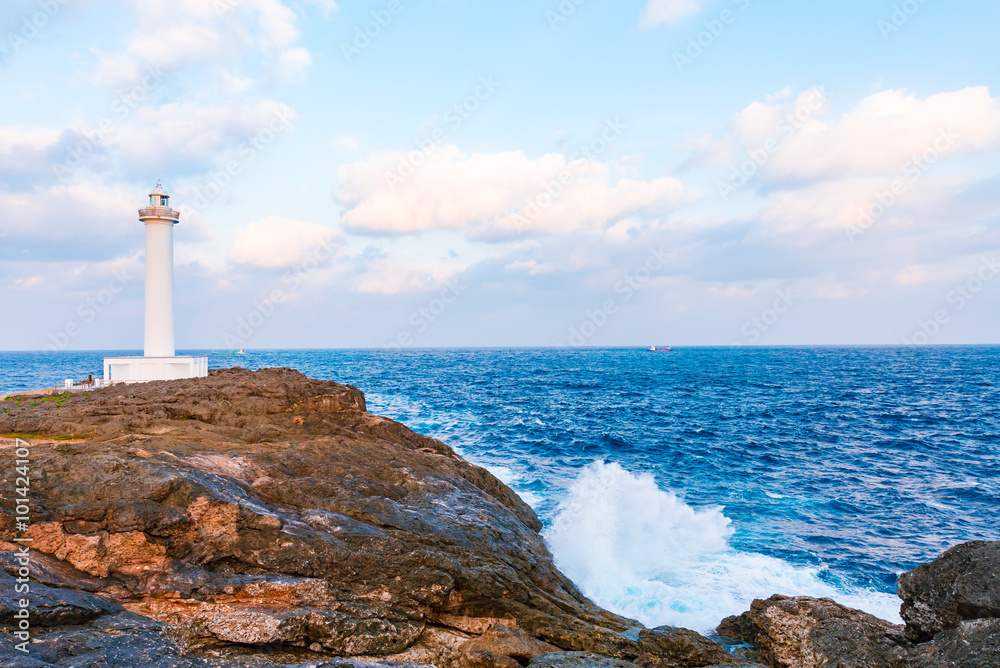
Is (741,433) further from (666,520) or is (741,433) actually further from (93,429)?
(93,429)

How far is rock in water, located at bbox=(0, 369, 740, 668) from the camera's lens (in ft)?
22.7

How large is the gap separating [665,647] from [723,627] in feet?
9.67

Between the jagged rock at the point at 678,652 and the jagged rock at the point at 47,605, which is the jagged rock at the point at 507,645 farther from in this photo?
the jagged rock at the point at 47,605

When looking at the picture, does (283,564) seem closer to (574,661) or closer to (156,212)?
(574,661)

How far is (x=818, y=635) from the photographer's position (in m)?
8.47

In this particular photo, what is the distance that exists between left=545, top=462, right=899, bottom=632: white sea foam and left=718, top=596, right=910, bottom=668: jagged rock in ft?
8.34

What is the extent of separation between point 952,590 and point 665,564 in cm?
897

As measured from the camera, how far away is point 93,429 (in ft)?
44.1

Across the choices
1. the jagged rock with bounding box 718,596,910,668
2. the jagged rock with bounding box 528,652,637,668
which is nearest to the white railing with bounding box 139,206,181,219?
the jagged rock with bounding box 528,652,637,668

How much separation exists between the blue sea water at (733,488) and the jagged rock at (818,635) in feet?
8.09

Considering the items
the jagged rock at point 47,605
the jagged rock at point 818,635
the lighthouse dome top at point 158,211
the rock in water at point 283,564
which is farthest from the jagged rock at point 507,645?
the lighthouse dome top at point 158,211

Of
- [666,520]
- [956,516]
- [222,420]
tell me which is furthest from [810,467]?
[222,420]

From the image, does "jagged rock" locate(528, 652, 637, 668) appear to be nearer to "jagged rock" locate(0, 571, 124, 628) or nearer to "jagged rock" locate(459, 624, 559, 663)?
"jagged rock" locate(459, 624, 559, 663)

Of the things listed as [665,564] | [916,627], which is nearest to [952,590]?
[916,627]
